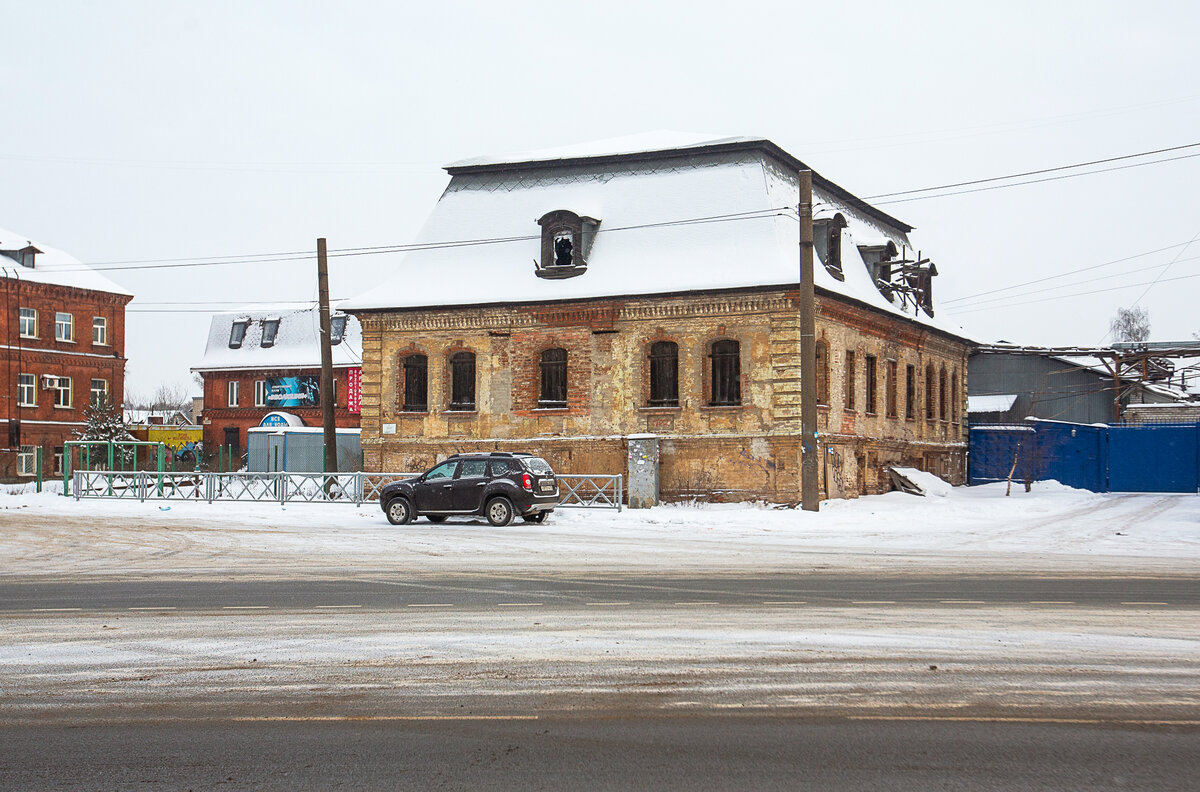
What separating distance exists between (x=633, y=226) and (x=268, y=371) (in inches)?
1451

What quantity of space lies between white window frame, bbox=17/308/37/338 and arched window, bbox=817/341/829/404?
4454 cm

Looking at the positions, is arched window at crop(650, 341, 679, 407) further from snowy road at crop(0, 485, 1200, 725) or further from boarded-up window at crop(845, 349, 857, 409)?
snowy road at crop(0, 485, 1200, 725)

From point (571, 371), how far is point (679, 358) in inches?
129

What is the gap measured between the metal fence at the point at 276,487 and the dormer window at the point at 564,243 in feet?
20.4

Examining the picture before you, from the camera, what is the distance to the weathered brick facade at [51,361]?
56312 millimetres

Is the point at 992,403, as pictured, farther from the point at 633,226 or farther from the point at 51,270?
the point at 51,270

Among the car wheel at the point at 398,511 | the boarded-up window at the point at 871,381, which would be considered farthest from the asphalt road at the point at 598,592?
the boarded-up window at the point at 871,381

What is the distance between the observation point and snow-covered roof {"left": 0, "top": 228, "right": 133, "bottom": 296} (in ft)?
188

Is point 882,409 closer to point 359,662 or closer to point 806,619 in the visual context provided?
point 806,619

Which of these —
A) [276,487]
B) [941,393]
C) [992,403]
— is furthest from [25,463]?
[992,403]

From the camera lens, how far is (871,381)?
35250 millimetres

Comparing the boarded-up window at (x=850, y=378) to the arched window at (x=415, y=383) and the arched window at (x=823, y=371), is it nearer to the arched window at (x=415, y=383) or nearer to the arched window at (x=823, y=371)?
the arched window at (x=823, y=371)

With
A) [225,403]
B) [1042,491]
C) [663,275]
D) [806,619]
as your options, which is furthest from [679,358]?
[225,403]

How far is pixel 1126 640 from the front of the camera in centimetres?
956
